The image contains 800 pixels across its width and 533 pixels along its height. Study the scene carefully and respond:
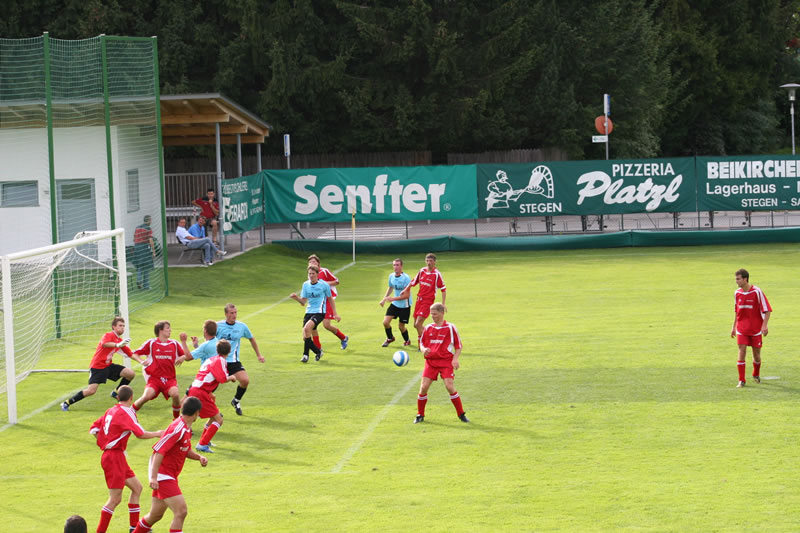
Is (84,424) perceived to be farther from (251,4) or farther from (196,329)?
(251,4)

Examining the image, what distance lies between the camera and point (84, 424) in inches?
594

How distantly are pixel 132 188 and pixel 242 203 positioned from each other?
5.27m

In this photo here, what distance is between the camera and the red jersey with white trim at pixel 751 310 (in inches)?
618

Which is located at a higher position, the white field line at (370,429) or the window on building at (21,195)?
the window on building at (21,195)

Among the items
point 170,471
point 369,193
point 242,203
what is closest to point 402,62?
point 369,193

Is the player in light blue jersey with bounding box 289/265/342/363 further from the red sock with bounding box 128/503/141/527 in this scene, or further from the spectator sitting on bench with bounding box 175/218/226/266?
the spectator sitting on bench with bounding box 175/218/226/266

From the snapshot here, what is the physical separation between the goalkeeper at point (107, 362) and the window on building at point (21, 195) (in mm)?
15588

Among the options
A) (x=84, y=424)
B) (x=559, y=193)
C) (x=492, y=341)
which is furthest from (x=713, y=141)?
(x=84, y=424)

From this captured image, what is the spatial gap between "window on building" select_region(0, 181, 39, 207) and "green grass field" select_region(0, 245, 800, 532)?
778cm

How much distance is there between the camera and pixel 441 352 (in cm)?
1415

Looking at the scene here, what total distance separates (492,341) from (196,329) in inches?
257

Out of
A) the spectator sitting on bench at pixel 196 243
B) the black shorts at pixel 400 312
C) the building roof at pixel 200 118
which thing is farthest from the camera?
the spectator sitting on bench at pixel 196 243

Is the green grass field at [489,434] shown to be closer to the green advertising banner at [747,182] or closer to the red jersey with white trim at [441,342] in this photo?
the red jersey with white trim at [441,342]

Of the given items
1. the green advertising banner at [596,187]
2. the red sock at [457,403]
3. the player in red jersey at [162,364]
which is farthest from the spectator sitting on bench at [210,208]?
the red sock at [457,403]
